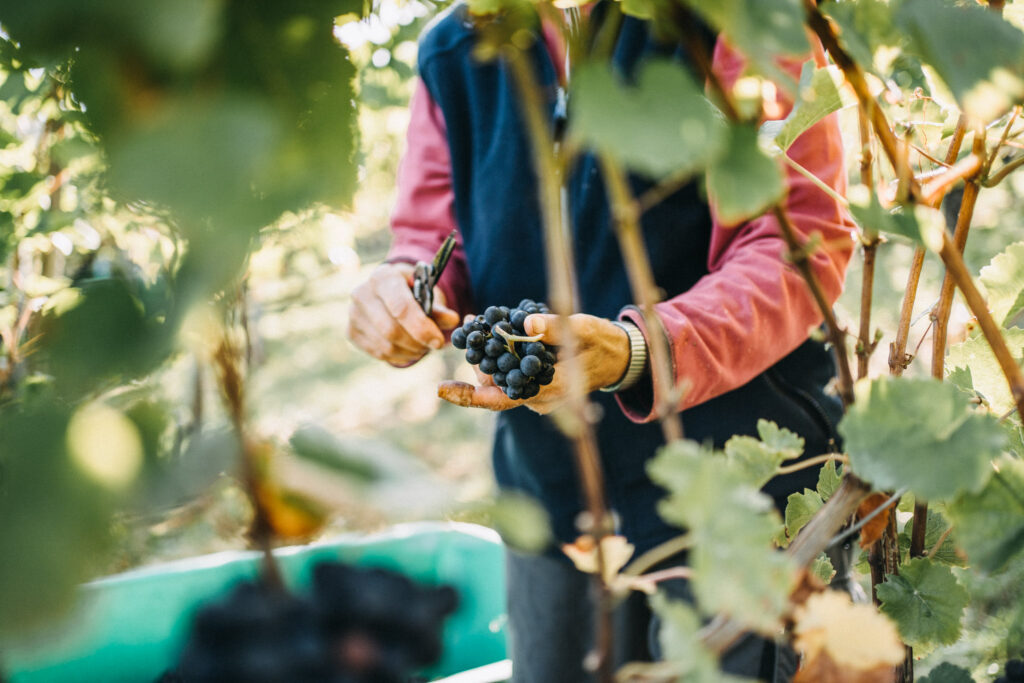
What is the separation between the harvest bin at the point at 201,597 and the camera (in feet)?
4.94

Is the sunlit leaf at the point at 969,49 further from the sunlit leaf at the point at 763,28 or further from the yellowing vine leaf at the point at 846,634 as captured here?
the yellowing vine leaf at the point at 846,634

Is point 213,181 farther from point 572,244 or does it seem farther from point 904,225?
point 572,244

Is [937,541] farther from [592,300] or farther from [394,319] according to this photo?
[394,319]

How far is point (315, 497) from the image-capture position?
237 millimetres

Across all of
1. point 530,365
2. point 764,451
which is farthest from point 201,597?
point 764,451

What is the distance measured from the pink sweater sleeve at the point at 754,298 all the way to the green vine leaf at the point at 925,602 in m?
0.28

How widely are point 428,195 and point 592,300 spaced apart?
38 centimetres

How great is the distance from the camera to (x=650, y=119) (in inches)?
11.1

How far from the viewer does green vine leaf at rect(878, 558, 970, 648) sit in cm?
53

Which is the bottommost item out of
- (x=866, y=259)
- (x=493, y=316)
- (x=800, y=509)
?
(x=800, y=509)

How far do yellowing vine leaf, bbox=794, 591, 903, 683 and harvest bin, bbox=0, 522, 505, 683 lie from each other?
113 centimetres

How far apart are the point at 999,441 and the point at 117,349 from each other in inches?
15.6

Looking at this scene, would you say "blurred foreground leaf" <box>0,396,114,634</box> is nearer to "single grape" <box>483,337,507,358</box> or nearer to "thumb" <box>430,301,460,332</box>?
"single grape" <box>483,337,507,358</box>

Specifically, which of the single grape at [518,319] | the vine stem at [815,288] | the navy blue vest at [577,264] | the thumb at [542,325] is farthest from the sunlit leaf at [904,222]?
the navy blue vest at [577,264]
